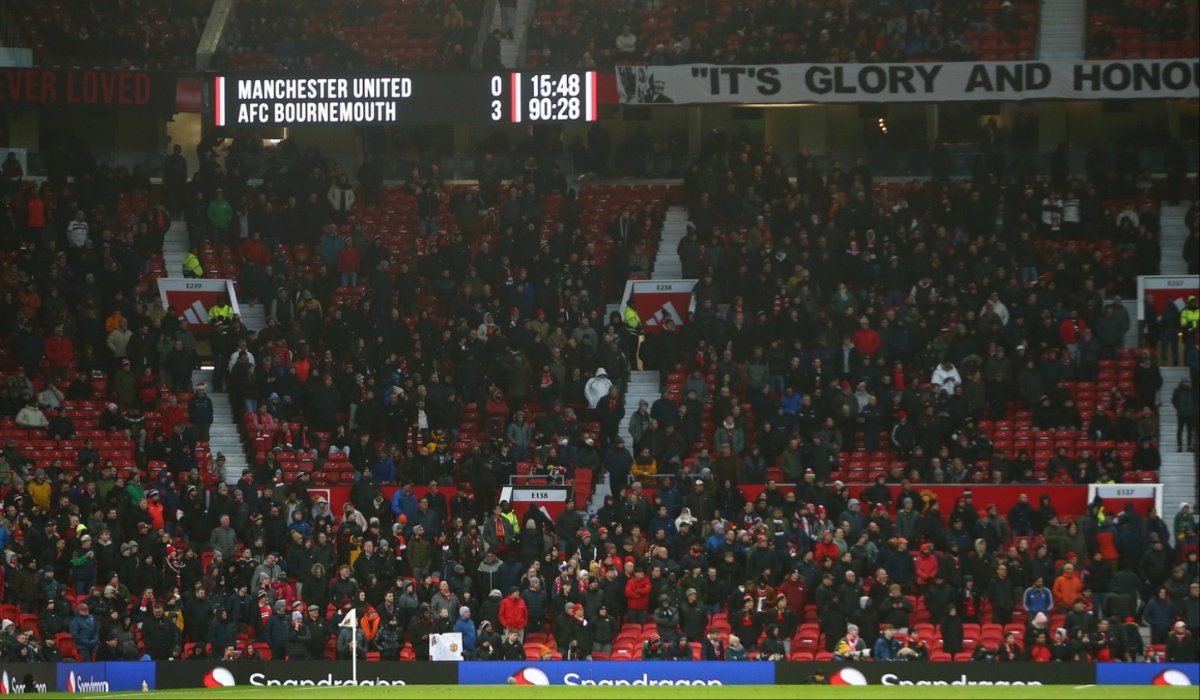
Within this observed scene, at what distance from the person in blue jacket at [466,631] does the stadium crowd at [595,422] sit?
0.05 metres

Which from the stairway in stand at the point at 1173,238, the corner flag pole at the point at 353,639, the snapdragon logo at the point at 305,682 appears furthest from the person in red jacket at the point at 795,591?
the stairway in stand at the point at 1173,238

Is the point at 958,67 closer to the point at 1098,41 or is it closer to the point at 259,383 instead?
the point at 1098,41

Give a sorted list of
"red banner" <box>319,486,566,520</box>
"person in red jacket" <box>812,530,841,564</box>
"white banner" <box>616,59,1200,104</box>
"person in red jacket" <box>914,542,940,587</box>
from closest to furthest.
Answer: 1. "person in red jacket" <box>914,542,940,587</box>
2. "person in red jacket" <box>812,530,841,564</box>
3. "red banner" <box>319,486,566,520</box>
4. "white banner" <box>616,59,1200,104</box>

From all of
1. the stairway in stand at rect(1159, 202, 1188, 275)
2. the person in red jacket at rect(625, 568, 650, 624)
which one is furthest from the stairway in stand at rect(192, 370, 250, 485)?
the stairway in stand at rect(1159, 202, 1188, 275)

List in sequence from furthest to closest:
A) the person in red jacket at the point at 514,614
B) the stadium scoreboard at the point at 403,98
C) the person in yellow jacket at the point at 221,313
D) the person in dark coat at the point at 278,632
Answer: the person in yellow jacket at the point at 221,313 → the stadium scoreboard at the point at 403,98 → the person in red jacket at the point at 514,614 → the person in dark coat at the point at 278,632

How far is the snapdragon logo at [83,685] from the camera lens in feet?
83.4

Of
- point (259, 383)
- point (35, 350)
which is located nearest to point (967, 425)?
point (259, 383)

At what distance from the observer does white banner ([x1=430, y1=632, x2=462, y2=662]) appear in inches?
1031

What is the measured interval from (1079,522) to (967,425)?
3094 mm

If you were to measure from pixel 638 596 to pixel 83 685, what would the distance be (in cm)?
768

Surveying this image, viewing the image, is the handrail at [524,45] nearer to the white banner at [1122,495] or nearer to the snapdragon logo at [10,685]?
the white banner at [1122,495]

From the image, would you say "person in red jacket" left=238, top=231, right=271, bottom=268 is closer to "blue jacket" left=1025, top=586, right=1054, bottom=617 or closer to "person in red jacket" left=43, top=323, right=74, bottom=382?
"person in red jacket" left=43, top=323, right=74, bottom=382

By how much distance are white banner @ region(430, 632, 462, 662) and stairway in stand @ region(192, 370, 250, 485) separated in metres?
6.95

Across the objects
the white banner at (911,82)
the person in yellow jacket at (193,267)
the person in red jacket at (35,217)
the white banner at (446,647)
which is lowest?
the white banner at (446,647)
